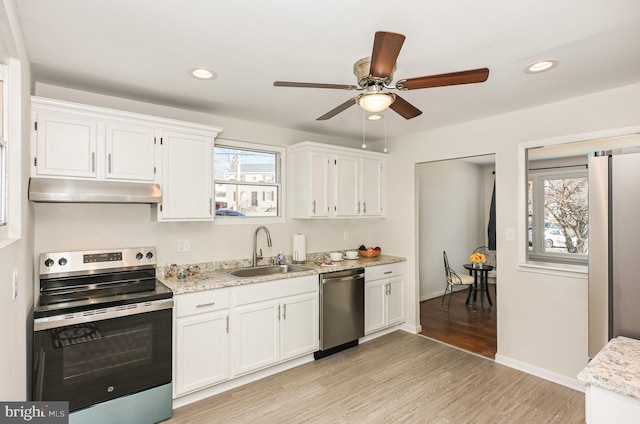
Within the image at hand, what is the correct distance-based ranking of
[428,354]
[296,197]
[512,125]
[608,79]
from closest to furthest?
[608,79] < [512,125] < [428,354] < [296,197]

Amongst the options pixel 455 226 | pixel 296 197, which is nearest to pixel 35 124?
pixel 296 197

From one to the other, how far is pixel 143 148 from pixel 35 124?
67 centimetres

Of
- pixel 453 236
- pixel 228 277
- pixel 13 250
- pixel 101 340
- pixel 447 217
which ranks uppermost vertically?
pixel 447 217

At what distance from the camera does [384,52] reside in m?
1.59

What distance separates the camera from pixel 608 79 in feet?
8.29

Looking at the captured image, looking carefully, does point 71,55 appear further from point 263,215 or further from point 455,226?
point 455,226

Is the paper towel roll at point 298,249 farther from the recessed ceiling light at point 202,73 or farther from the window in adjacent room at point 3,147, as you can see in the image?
the window in adjacent room at point 3,147

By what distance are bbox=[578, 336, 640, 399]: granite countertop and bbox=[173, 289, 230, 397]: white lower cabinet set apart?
7.80 ft

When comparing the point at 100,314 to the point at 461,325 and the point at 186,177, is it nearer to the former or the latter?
the point at 186,177

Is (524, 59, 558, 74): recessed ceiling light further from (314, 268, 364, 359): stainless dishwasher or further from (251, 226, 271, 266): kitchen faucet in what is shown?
(251, 226, 271, 266): kitchen faucet

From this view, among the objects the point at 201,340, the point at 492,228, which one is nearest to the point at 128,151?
the point at 201,340

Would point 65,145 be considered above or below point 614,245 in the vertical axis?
above

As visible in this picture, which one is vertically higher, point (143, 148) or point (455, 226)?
point (143, 148)

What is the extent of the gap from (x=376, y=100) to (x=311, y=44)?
509 mm
